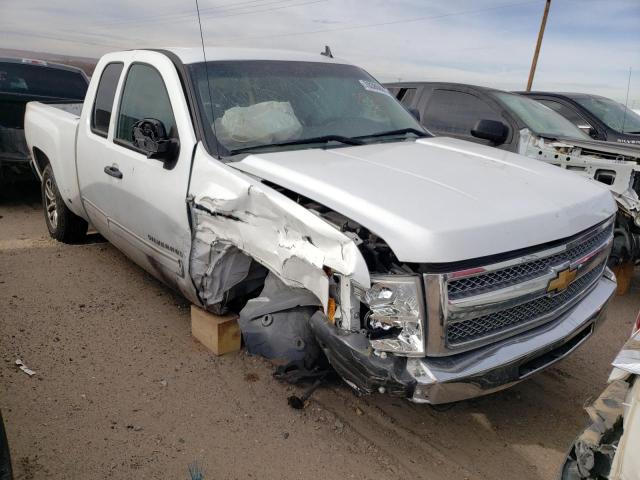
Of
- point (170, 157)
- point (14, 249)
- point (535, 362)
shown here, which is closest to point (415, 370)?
point (535, 362)

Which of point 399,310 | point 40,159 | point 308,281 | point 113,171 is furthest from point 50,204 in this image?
point 399,310

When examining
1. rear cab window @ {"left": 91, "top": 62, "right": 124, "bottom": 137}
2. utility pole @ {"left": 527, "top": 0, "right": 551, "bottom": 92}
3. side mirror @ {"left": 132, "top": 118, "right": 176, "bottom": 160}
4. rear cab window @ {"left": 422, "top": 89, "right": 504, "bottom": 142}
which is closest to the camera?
side mirror @ {"left": 132, "top": 118, "right": 176, "bottom": 160}

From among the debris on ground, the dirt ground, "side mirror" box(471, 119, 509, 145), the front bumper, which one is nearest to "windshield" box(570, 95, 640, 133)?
"side mirror" box(471, 119, 509, 145)

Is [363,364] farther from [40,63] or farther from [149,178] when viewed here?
[40,63]

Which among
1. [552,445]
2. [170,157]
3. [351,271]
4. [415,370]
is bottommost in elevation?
[552,445]

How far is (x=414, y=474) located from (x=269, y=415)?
841 millimetres

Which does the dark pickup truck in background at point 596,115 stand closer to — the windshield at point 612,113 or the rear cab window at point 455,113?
the windshield at point 612,113

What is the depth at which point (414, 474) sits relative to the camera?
2678mm

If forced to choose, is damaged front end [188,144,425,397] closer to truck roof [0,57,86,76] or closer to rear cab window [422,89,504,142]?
rear cab window [422,89,504,142]

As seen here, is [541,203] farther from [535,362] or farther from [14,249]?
[14,249]

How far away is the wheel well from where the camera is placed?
571 centimetres

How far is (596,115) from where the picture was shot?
804 centimetres

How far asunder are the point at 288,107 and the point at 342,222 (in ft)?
4.26

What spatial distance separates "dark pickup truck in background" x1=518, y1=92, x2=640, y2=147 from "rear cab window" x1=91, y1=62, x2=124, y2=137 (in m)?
6.19
